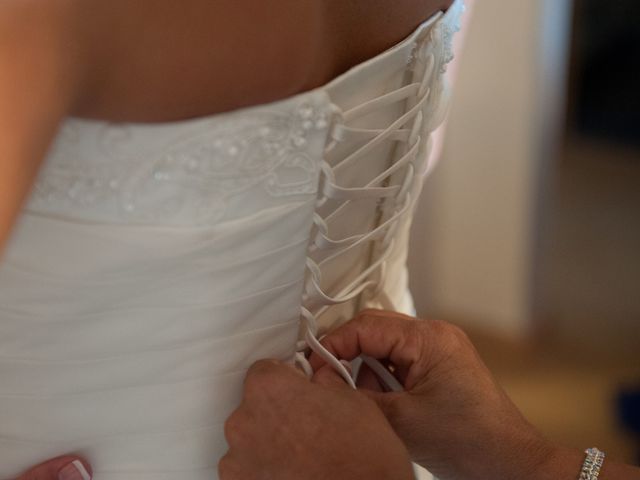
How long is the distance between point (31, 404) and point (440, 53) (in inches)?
18.1

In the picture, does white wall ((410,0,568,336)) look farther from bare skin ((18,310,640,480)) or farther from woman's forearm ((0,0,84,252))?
woman's forearm ((0,0,84,252))

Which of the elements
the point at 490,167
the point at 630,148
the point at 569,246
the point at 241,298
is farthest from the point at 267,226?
the point at 630,148

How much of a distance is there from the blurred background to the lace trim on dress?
1.58 meters

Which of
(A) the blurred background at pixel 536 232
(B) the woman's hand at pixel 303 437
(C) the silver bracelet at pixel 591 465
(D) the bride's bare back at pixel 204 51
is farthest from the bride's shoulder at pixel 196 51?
(A) the blurred background at pixel 536 232

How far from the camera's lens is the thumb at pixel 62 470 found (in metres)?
0.74

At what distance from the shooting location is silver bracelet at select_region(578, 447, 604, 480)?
846mm

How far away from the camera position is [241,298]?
72 cm

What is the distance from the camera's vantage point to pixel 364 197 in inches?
30.6

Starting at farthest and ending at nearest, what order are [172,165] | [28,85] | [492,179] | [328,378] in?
[492,179] < [328,378] < [172,165] < [28,85]

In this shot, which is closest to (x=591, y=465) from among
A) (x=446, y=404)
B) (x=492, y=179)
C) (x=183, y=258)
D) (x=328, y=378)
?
(x=446, y=404)

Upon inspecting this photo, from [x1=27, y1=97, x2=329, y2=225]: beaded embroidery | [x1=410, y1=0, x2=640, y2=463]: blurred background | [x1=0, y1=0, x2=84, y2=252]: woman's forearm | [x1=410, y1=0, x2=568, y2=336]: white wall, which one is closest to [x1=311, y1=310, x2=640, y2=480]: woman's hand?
[x1=27, y1=97, x2=329, y2=225]: beaded embroidery

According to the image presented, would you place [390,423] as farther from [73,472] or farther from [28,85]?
[28,85]

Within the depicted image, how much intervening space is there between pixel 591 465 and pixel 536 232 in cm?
189

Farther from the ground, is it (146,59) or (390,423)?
(146,59)
